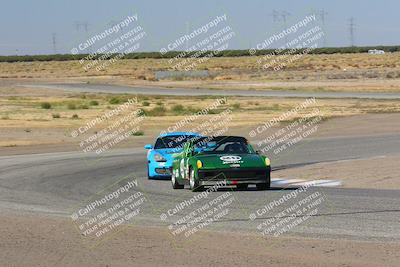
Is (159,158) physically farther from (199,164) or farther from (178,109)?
(178,109)

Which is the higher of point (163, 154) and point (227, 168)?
point (227, 168)

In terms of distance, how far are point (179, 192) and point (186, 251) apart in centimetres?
865

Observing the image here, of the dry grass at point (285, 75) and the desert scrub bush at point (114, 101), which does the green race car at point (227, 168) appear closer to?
the desert scrub bush at point (114, 101)

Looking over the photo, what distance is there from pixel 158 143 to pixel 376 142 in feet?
44.2

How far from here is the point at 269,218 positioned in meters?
14.6

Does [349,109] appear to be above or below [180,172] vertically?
below

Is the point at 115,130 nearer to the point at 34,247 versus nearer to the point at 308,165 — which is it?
the point at 308,165

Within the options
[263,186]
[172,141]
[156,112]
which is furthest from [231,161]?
[156,112]

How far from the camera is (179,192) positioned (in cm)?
2027

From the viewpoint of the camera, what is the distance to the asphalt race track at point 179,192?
45.0 feet

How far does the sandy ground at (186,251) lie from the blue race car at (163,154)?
35.9ft

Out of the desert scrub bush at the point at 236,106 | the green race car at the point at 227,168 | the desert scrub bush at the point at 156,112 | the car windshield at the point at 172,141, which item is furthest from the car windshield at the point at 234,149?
the desert scrub bush at the point at 236,106

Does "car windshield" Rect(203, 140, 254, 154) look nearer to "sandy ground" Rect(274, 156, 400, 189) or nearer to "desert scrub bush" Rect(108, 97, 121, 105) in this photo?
"sandy ground" Rect(274, 156, 400, 189)

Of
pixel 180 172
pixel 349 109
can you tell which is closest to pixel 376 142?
pixel 180 172
